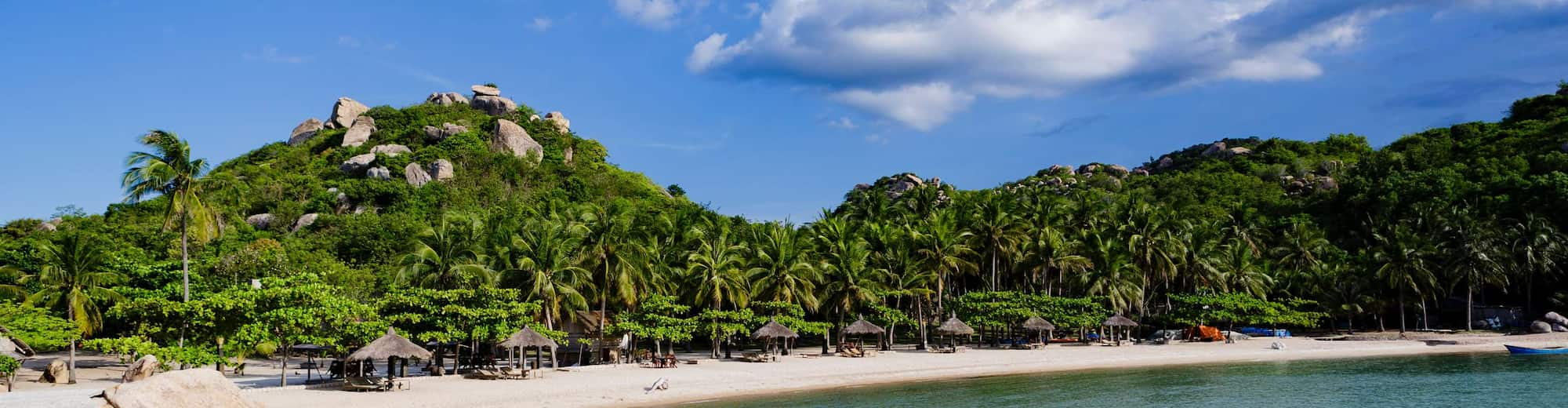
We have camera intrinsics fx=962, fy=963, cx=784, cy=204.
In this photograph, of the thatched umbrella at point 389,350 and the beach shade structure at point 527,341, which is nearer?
the thatched umbrella at point 389,350

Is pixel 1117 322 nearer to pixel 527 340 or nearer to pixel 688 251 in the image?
pixel 688 251

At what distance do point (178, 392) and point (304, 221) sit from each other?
1923 inches

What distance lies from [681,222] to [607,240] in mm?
11587

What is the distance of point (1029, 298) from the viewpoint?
47.0 meters

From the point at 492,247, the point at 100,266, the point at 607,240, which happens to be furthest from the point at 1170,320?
the point at 100,266

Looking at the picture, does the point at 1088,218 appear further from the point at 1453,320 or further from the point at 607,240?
the point at 607,240

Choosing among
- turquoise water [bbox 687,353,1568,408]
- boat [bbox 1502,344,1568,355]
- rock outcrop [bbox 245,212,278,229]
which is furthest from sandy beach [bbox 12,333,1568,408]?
rock outcrop [bbox 245,212,278,229]

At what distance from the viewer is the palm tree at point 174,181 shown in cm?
2892

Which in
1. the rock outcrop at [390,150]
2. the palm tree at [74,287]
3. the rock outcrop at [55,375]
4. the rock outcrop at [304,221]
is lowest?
the rock outcrop at [55,375]

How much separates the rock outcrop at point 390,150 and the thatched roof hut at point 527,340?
52858mm

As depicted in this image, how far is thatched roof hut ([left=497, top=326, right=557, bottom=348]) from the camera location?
102 feet

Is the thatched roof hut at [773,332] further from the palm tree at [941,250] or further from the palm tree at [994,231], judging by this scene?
the palm tree at [994,231]

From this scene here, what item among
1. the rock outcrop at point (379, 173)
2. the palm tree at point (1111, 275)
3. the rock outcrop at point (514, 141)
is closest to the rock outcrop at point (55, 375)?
the palm tree at point (1111, 275)

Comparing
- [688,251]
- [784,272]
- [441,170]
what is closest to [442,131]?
[441,170]
